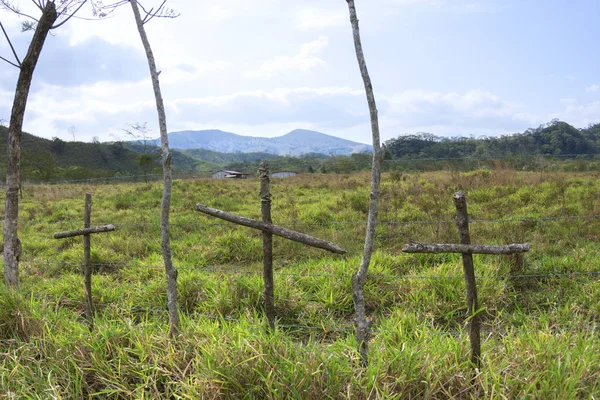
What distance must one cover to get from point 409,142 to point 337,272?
69.2 metres

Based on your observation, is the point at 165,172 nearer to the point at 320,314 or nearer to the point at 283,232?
the point at 283,232

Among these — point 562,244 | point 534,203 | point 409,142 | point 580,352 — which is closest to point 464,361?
point 580,352

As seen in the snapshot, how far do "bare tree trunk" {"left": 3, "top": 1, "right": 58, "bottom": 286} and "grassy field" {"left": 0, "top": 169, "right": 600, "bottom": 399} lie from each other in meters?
0.55

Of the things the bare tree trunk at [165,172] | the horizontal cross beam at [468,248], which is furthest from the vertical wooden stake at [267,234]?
the horizontal cross beam at [468,248]

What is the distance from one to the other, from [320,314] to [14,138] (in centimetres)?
455

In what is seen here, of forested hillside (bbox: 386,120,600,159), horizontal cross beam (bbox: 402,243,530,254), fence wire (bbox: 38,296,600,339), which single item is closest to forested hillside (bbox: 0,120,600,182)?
forested hillside (bbox: 386,120,600,159)

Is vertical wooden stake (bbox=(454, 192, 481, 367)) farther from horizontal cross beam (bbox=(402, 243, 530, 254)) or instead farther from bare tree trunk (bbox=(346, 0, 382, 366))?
bare tree trunk (bbox=(346, 0, 382, 366))

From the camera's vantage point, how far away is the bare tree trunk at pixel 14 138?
16.8ft

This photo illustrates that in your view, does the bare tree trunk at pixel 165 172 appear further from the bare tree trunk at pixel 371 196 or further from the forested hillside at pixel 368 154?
the forested hillside at pixel 368 154

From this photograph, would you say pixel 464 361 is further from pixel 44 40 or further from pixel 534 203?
pixel 534 203

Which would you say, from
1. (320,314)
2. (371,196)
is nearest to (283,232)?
(371,196)

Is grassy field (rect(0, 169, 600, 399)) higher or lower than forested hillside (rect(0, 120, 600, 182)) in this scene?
lower

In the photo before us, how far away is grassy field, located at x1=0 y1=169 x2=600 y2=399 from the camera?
9.22 ft

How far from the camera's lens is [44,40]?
5262 millimetres
